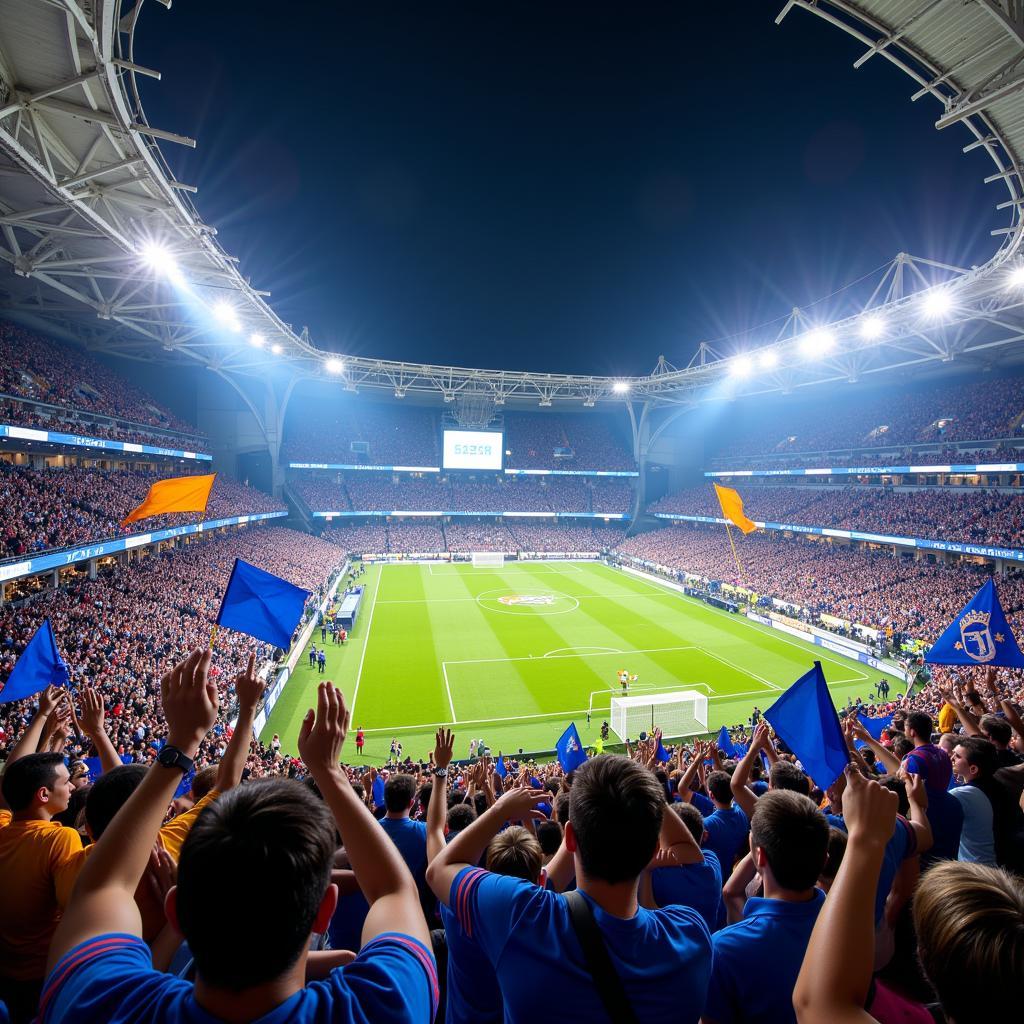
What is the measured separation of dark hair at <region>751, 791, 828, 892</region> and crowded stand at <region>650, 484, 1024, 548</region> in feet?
113

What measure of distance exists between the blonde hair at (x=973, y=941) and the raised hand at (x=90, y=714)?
4.73m

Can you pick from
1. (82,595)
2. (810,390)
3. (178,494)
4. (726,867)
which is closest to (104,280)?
(82,595)

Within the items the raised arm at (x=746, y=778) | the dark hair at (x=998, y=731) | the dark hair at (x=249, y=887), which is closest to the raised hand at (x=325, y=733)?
the dark hair at (x=249, y=887)

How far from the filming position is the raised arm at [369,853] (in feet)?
5.56

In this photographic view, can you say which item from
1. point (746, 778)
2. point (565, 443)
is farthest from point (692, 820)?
point (565, 443)

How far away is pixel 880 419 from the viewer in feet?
152

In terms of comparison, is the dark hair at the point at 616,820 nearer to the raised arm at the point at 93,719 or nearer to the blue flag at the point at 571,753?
the raised arm at the point at 93,719

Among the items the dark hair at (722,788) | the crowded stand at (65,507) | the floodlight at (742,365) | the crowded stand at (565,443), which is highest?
the crowded stand at (565,443)

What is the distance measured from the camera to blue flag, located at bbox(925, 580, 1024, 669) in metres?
10.4

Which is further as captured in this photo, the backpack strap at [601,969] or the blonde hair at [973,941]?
the backpack strap at [601,969]

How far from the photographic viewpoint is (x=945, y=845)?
188 inches

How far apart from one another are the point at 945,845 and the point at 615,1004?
4.72 metres

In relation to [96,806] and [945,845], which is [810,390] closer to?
[945,845]

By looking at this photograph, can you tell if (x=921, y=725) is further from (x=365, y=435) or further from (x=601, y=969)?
(x=365, y=435)
